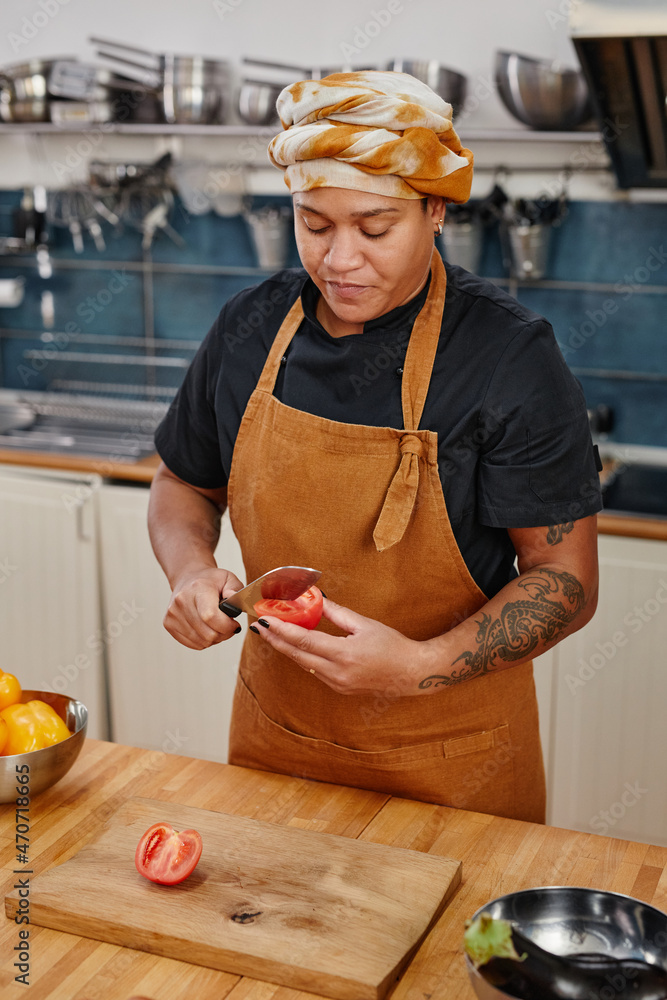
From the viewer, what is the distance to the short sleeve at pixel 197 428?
5.14 ft

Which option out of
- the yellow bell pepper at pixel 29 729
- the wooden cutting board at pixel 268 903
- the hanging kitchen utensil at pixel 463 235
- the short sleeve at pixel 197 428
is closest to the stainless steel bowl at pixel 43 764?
the yellow bell pepper at pixel 29 729

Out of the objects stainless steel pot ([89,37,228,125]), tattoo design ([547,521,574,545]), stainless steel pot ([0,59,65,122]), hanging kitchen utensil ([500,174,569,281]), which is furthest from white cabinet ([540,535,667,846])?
stainless steel pot ([0,59,65,122])

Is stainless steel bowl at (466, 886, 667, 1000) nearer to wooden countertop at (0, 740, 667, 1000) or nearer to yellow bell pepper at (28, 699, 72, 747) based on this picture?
wooden countertop at (0, 740, 667, 1000)

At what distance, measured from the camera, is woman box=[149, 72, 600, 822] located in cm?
126

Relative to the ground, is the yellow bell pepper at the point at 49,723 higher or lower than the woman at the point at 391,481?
lower

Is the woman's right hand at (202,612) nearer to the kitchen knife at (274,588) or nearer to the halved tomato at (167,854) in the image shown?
the kitchen knife at (274,588)

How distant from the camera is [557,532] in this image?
4.29 ft

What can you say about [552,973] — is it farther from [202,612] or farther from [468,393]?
[468,393]

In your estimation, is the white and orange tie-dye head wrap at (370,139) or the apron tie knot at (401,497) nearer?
the white and orange tie-dye head wrap at (370,139)

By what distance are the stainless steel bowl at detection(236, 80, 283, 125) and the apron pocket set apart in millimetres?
1928

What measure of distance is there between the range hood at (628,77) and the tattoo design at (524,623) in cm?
118

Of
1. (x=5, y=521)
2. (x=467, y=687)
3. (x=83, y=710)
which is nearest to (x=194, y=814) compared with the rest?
(x=83, y=710)

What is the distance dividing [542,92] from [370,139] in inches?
58.6

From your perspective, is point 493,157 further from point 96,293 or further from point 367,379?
point 367,379
